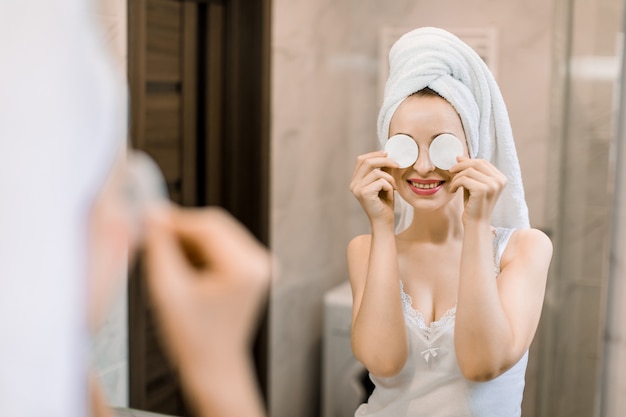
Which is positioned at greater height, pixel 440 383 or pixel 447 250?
pixel 447 250

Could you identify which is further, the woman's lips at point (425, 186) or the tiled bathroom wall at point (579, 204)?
the tiled bathroom wall at point (579, 204)

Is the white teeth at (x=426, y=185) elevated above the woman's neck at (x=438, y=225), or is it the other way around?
the white teeth at (x=426, y=185)

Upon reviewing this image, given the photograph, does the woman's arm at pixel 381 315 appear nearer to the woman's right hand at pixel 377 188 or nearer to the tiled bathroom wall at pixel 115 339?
the woman's right hand at pixel 377 188

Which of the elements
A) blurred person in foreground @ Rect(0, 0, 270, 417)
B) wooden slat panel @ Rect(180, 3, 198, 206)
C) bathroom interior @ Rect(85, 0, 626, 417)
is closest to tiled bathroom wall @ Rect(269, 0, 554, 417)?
bathroom interior @ Rect(85, 0, 626, 417)

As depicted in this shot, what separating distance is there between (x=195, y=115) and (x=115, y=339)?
34cm

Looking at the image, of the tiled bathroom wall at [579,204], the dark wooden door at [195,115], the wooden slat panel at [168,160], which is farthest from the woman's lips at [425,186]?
the wooden slat panel at [168,160]

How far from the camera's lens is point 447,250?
0.67 metres

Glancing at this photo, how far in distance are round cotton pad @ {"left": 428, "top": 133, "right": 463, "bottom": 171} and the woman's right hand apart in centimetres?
4

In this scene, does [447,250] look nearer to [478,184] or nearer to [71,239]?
[478,184]

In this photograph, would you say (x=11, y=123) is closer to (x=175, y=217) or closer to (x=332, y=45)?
(x=175, y=217)

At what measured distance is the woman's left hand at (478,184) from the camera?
2.02ft

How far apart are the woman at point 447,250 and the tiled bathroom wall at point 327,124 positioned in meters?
0.05

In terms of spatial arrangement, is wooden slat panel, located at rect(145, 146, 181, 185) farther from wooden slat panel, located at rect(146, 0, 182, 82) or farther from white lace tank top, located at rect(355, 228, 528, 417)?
white lace tank top, located at rect(355, 228, 528, 417)

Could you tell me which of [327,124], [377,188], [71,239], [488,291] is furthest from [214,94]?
[71,239]
